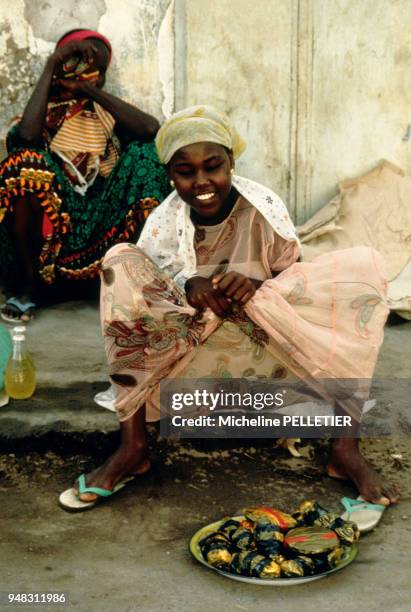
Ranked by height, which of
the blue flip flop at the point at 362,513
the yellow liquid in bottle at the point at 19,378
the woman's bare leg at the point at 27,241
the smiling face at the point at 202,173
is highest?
the smiling face at the point at 202,173

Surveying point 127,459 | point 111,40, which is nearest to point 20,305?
point 111,40

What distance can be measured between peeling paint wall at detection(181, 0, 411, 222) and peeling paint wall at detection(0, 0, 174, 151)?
0.38 feet

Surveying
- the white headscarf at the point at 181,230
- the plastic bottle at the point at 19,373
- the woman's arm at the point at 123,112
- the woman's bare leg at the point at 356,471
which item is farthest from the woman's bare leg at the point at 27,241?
the woman's bare leg at the point at 356,471

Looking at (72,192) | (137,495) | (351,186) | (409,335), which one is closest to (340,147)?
(351,186)

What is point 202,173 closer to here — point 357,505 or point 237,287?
point 237,287

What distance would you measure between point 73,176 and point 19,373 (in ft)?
4.48

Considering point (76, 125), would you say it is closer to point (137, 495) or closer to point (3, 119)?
point (3, 119)

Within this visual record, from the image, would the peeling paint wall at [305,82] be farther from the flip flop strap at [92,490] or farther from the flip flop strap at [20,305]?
→ the flip flop strap at [92,490]

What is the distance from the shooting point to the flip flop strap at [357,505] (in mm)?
2570

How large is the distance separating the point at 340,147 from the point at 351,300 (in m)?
2.32

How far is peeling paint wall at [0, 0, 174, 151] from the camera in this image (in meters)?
4.52

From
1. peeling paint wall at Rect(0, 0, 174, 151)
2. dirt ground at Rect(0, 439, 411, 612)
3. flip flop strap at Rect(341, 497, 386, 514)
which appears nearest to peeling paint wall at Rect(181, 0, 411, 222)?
peeling paint wall at Rect(0, 0, 174, 151)

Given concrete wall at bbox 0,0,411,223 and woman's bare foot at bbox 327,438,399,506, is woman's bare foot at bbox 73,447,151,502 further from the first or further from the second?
concrete wall at bbox 0,0,411,223

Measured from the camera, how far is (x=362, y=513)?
8.38 feet
